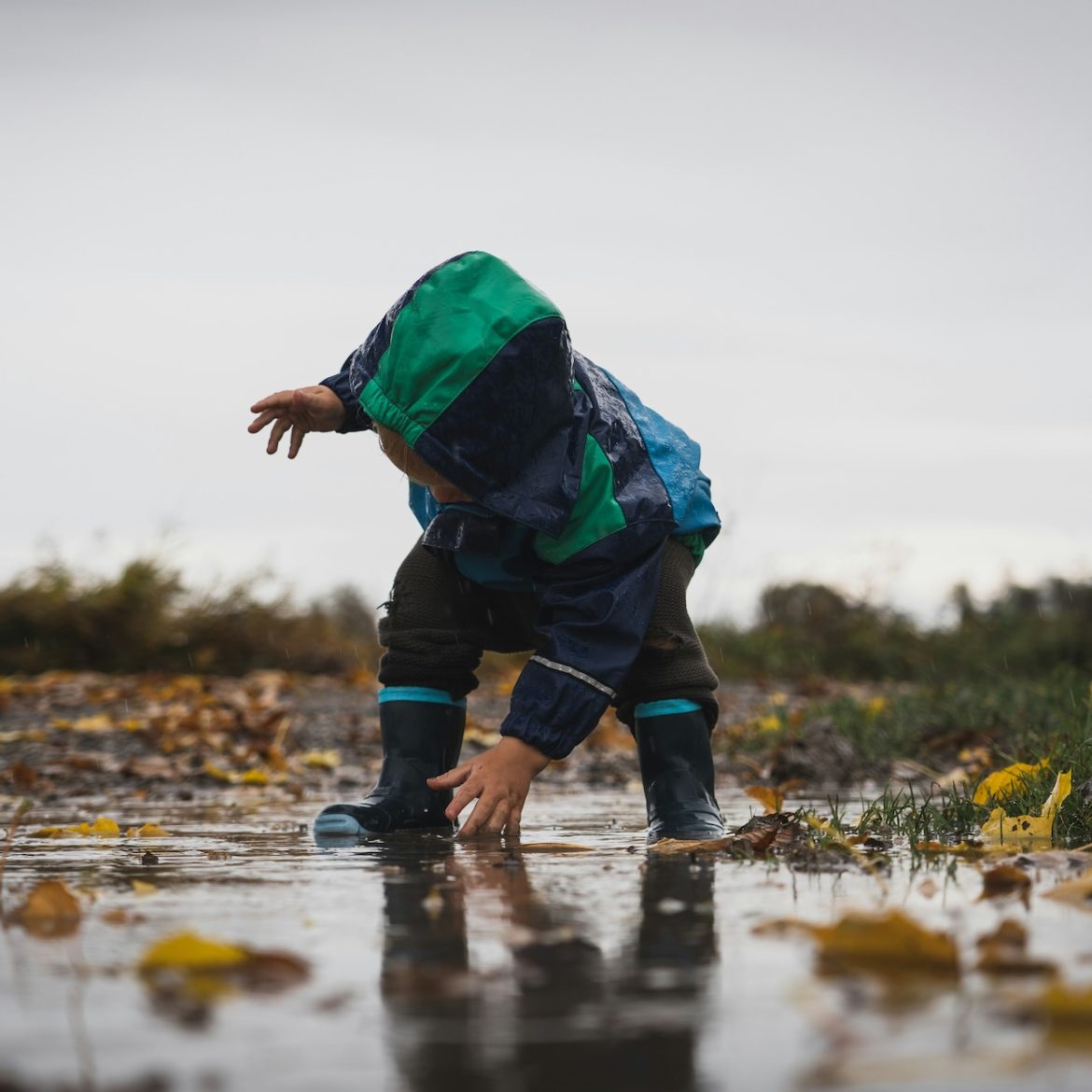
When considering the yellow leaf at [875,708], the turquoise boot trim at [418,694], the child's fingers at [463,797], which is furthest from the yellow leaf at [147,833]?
the yellow leaf at [875,708]

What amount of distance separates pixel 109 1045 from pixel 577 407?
7.05ft

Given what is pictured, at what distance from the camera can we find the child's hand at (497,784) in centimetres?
289

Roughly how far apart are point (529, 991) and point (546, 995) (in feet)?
0.08

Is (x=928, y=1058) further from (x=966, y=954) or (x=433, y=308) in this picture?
(x=433, y=308)

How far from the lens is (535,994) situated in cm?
133

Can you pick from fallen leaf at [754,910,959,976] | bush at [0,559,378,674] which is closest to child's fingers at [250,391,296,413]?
fallen leaf at [754,910,959,976]

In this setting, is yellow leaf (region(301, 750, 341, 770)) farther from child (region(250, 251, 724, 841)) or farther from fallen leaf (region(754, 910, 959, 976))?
fallen leaf (region(754, 910, 959, 976))

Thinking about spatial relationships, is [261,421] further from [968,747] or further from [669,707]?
[968,747]

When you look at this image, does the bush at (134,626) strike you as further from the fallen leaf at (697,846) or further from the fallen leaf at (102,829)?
the fallen leaf at (697,846)

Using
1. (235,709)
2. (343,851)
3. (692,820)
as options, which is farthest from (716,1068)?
(235,709)

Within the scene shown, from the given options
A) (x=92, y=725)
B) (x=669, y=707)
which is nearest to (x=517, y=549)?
(x=669, y=707)

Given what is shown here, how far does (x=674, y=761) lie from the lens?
323 cm

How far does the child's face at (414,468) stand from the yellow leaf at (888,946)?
177 centimetres

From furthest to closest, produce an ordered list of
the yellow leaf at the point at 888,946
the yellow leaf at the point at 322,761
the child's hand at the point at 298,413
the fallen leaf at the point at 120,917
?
the yellow leaf at the point at 322,761 < the child's hand at the point at 298,413 < the fallen leaf at the point at 120,917 < the yellow leaf at the point at 888,946
